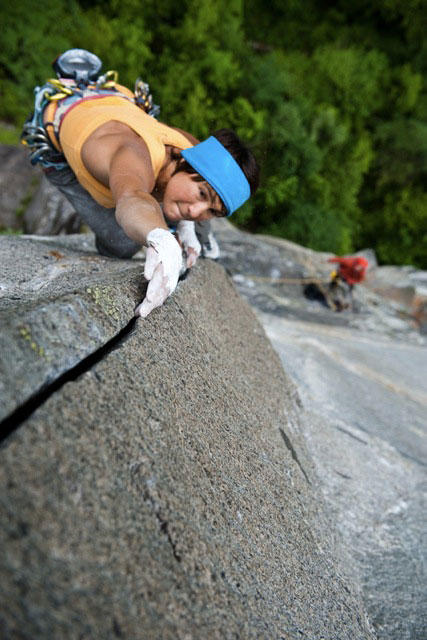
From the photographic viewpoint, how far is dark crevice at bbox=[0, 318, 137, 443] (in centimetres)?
78

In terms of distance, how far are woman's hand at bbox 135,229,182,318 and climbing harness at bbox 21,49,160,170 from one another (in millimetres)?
1224

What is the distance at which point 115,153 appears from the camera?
165 cm

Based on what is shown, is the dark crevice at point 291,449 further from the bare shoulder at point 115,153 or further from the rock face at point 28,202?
the rock face at point 28,202

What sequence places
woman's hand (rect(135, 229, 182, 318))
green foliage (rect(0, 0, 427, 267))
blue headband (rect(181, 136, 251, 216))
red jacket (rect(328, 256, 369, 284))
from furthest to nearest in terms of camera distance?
green foliage (rect(0, 0, 427, 267))
red jacket (rect(328, 256, 369, 284))
blue headband (rect(181, 136, 251, 216))
woman's hand (rect(135, 229, 182, 318))

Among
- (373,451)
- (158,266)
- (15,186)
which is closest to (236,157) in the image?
(158,266)

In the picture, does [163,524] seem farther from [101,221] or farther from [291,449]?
[101,221]

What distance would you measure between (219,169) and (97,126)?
54 centimetres

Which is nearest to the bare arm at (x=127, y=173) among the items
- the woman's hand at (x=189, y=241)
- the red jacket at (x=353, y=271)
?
the woman's hand at (x=189, y=241)

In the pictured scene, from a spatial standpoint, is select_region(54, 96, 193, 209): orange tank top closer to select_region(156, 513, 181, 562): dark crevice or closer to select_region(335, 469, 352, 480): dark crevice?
select_region(156, 513, 181, 562): dark crevice

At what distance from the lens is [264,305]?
6.02 metres

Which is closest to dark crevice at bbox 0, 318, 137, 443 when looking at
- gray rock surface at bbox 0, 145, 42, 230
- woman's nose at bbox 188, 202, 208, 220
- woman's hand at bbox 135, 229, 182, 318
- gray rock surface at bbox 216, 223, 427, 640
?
woman's hand at bbox 135, 229, 182, 318

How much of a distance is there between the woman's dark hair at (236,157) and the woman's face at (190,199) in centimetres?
3

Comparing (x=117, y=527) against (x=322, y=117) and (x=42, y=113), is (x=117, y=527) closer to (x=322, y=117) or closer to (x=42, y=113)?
(x=42, y=113)

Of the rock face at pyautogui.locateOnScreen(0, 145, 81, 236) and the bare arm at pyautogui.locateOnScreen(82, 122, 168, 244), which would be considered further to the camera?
the rock face at pyautogui.locateOnScreen(0, 145, 81, 236)
